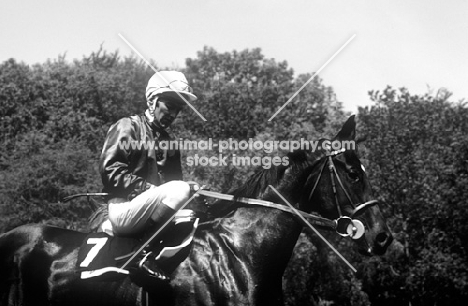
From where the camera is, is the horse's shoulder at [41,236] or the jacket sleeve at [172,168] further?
the horse's shoulder at [41,236]

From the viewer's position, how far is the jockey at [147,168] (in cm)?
706

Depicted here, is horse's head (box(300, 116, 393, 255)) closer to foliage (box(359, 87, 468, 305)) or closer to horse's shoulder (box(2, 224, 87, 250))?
horse's shoulder (box(2, 224, 87, 250))

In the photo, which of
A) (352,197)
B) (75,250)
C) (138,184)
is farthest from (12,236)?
(352,197)

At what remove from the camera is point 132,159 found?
7.42 m

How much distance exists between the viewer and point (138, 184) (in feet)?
23.5

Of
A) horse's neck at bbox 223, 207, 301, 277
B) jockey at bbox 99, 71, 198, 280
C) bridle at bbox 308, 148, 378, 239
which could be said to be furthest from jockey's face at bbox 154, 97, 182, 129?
bridle at bbox 308, 148, 378, 239

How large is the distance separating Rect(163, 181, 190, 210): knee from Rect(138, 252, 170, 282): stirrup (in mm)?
551

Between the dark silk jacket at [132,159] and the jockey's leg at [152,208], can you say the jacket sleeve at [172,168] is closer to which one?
the dark silk jacket at [132,159]

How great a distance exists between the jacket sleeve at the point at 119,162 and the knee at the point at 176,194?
1.01 ft

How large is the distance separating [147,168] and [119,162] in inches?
13.8

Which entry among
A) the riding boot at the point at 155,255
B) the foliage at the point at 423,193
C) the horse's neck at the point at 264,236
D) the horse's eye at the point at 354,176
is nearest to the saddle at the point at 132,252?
the riding boot at the point at 155,255

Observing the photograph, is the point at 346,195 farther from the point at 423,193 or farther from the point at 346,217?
the point at 423,193

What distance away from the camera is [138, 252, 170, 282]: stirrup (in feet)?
22.5

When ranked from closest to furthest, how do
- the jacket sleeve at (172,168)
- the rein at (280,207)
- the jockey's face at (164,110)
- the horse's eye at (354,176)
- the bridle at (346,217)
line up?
1. the bridle at (346,217)
2. the rein at (280,207)
3. the horse's eye at (354,176)
4. the jockey's face at (164,110)
5. the jacket sleeve at (172,168)
